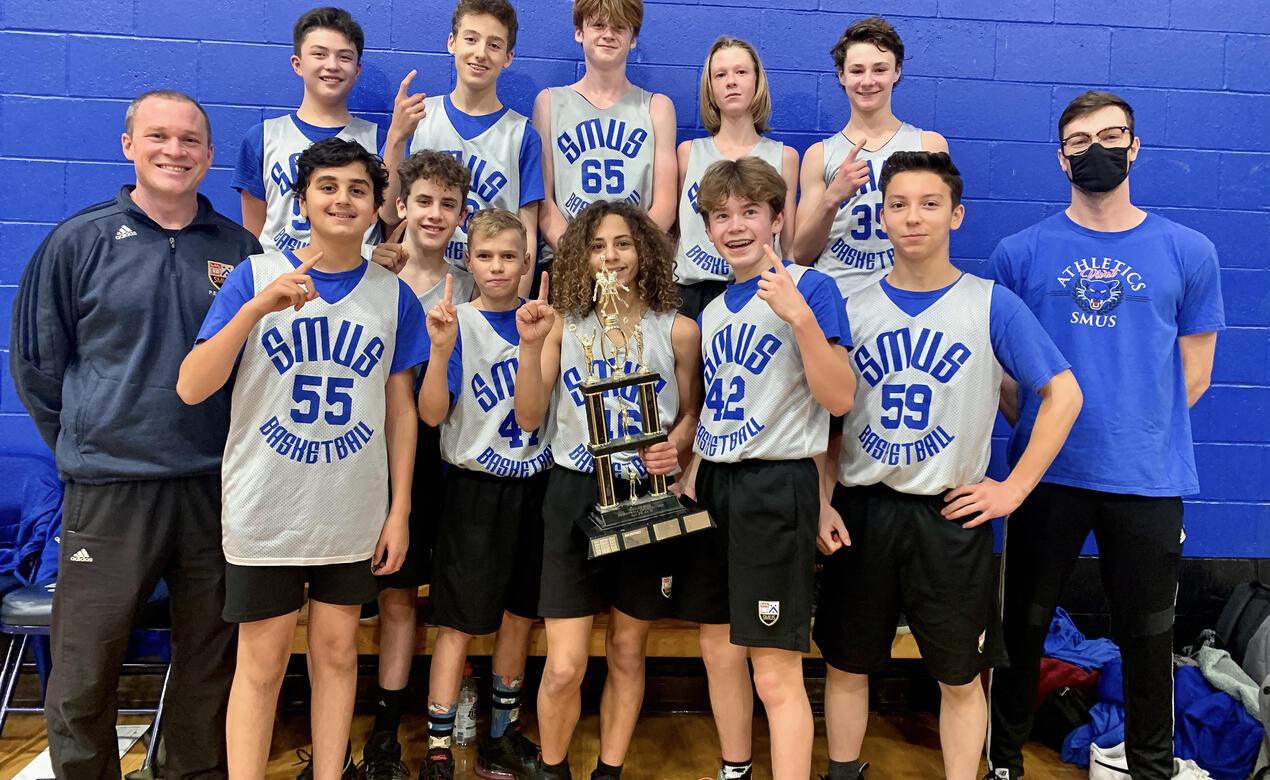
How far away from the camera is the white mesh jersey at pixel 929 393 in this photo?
214 cm

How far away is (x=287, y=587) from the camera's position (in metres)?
2.10

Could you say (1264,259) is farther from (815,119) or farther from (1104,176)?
(815,119)

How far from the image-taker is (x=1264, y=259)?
11.1ft

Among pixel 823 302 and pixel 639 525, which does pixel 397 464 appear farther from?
pixel 823 302

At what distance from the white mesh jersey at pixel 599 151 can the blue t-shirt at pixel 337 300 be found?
0.78m

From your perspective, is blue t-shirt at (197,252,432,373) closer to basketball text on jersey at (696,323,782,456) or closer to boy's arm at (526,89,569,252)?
boy's arm at (526,89,569,252)

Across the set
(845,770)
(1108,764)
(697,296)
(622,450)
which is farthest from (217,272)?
(1108,764)

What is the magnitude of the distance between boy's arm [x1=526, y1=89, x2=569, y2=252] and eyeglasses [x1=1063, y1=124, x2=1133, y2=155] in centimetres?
157

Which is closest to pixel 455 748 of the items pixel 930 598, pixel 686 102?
pixel 930 598

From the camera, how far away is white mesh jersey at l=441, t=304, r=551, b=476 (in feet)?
7.77

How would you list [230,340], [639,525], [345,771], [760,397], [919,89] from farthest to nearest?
1. [919,89]
2. [345,771]
3. [760,397]
4. [639,525]
5. [230,340]

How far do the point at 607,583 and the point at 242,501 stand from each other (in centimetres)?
99

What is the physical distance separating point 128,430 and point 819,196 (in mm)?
2149

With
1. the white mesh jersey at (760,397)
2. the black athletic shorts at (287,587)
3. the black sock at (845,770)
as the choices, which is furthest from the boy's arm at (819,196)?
the black athletic shorts at (287,587)
